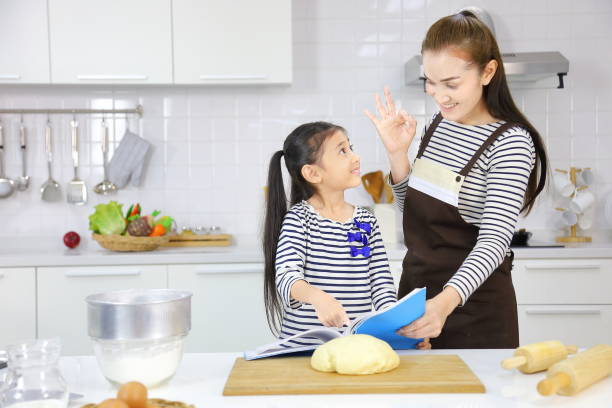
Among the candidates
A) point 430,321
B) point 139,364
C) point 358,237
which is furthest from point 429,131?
point 139,364

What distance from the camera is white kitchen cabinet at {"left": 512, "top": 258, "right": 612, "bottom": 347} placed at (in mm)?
2928

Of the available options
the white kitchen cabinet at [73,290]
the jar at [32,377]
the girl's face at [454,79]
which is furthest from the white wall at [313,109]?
the jar at [32,377]

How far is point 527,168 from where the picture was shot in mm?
1605

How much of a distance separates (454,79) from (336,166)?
1.12 feet

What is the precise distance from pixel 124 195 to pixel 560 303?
2040 mm

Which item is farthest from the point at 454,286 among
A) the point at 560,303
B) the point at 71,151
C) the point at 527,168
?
the point at 71,151

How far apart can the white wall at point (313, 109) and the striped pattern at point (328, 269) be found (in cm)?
172

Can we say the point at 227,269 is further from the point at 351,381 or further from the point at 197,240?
the point at 351,381

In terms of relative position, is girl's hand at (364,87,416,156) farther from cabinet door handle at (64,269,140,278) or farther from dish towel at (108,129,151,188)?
dish towel at (108,129,151,188)

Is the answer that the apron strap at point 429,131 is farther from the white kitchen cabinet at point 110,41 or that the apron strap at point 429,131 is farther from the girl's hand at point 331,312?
the white kitchen cabinet at point 110,41

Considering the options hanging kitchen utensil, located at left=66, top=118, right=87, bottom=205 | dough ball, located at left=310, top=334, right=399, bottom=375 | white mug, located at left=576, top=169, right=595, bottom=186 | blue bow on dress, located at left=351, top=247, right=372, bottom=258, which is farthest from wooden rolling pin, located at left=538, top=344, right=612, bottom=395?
hanging kitchen utensil, located at left=66, top=118, right=87, bottom=205

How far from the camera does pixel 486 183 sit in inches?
66.2

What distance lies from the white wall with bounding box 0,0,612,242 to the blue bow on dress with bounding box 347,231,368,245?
67.5 inches

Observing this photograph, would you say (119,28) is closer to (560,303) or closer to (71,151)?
(71,151)
